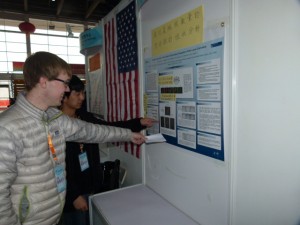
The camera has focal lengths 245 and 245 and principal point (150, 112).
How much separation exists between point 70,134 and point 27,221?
1.58 feet

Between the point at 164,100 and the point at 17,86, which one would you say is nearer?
the point at 164,100

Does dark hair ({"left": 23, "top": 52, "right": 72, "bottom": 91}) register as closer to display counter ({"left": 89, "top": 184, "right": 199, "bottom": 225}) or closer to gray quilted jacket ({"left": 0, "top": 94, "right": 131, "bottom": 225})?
gray quilted jacket ({"left": 0, "top": 94, "right": 131, "bottom": 225})

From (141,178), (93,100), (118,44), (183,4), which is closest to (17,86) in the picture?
(93,100)

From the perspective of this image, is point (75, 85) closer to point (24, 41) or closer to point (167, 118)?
point (167, 118)

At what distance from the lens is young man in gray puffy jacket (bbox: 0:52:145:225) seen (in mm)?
985

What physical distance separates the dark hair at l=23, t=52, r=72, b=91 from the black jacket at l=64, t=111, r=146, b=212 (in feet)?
2.28

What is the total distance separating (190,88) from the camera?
119 cm

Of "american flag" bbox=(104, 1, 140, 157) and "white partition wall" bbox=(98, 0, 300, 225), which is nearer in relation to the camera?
"white partition wall" bbox=(98, 0, 300, 225)

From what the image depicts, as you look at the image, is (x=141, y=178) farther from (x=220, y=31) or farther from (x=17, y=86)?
(x=17, y=86)

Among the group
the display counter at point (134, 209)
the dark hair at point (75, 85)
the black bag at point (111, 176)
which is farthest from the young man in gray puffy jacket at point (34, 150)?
the black bag at point (111, 176)

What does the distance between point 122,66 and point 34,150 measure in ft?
3.99

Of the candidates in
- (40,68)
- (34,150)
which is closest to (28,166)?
(34,150)

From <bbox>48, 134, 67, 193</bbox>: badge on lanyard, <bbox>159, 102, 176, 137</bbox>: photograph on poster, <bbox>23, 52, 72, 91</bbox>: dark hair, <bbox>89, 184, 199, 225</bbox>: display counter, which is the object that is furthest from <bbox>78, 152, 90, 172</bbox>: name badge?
<bbox>23, 52, 72, 91</bbox>: dark hair

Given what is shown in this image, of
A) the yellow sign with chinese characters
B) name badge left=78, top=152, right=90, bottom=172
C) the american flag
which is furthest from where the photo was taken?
the american flag
